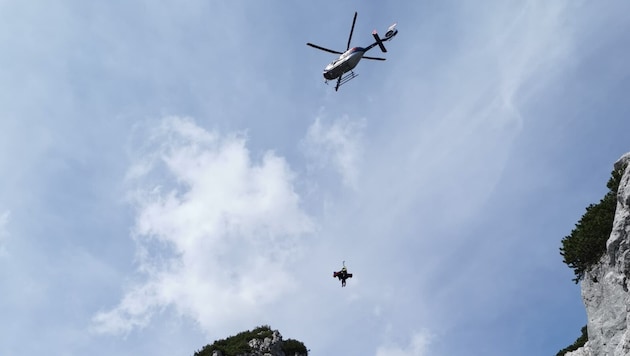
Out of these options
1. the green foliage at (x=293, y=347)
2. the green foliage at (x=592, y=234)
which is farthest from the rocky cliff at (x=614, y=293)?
the green foliage at (x=293, y=347)

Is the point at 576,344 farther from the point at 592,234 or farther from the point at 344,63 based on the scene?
the point at 344,63

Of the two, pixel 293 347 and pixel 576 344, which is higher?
pixel 293 347

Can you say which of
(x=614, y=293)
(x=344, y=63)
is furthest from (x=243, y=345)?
(x=614, y=293)

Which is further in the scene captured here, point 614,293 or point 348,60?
point 348,60

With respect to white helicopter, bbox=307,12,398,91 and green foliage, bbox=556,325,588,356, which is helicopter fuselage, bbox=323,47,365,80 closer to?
white helicopter, bbox=307,12,398,91

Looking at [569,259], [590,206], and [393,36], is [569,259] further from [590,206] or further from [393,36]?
[393,36]

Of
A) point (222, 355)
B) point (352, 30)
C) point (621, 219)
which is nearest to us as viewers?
point (621, 219)

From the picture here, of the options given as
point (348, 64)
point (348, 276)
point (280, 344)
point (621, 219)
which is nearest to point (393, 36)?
point (348, 64)

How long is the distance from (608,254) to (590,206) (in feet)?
25.5

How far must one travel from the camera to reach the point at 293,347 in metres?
54.3

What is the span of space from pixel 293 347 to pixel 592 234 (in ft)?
97.6

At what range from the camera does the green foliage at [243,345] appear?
164 feet

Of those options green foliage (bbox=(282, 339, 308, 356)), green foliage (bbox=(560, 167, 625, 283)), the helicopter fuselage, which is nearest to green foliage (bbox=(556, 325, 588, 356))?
green foliage (bbox=(560, 167, 625, 283))

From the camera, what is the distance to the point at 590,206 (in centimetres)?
4088
